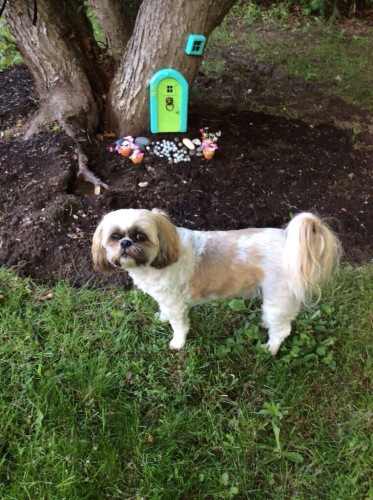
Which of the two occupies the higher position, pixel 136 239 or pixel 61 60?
pixel 61 60

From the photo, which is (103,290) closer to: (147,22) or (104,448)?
(104,448)

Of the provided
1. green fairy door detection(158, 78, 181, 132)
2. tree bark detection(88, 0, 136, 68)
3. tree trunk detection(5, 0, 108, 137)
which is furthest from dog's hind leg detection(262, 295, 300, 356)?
tree bark detection(88, 0, 136, 68)

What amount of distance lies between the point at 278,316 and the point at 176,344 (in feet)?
2.33

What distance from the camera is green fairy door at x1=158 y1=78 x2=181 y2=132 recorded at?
12.2 ft

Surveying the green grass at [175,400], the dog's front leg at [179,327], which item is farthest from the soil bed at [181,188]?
the dog's front leg at [179,327]

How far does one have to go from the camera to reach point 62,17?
3.65 meters

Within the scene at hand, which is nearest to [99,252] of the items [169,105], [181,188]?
[181,188]

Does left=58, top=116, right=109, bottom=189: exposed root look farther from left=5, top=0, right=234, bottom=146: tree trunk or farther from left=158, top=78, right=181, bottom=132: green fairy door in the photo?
left=158, top=78, right=181, bottom=132: green fairy door

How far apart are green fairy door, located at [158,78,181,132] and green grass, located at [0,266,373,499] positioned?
178 cm

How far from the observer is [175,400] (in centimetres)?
244

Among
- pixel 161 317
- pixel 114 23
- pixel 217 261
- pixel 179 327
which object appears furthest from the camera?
pixel 114 23

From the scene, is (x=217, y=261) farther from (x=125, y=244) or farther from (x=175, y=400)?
(x=175, y=400)

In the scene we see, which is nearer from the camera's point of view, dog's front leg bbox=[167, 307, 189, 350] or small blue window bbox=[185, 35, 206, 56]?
dog's front leg bbox=[167, 307, 189, 350]

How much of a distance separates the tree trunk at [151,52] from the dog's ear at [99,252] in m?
2.06
